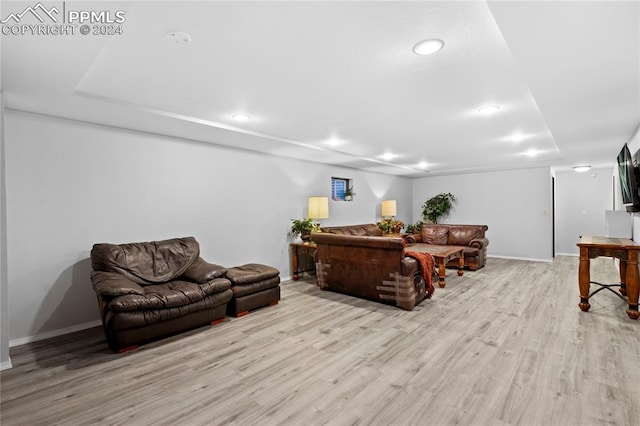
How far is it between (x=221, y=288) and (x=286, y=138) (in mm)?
2269

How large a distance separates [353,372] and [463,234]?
536cm

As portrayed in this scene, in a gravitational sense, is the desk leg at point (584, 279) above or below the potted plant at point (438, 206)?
below

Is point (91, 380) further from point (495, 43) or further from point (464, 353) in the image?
point (495, 43)

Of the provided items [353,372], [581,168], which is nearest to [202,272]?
[353,372]

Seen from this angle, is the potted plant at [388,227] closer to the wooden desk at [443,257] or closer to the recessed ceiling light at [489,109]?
the wooden desk at [443,257]

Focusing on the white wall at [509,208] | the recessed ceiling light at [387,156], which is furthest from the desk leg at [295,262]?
the white wall at [509,208]

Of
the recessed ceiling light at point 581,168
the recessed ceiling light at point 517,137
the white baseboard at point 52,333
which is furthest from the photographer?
the recessed ceiling light at point 581,168

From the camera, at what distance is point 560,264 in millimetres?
6719

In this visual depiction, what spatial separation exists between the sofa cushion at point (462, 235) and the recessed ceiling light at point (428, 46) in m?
5.44

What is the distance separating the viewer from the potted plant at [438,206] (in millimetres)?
8531

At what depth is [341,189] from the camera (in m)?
6.96

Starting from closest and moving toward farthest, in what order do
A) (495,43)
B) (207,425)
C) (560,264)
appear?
(207,425), (495,43), (560,264)

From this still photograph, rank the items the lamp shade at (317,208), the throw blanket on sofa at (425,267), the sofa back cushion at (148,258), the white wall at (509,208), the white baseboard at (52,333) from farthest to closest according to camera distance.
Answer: the white wall at (509,208) < the lamp shade at (317,208) < the throw blanket on sofa at (425,267) < the sofa back cushion at (148,258) < the white baseboard at (52,333)

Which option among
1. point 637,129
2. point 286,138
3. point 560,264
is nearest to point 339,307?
point 286,138
